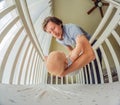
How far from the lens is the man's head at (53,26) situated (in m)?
0.66

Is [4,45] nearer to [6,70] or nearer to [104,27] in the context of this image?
[6,70]

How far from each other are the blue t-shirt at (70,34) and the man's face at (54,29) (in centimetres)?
1

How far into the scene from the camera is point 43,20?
0.67 m

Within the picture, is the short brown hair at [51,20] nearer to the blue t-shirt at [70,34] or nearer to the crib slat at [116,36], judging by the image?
the blue t-shirt at [70,34]

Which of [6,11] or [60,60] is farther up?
[6,11]

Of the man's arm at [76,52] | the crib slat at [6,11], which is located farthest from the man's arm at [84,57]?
the crib slat at [6,11]

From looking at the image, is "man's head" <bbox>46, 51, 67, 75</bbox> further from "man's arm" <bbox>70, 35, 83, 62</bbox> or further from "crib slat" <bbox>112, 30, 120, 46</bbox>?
"crib slat" <bbox>112, 30, 120, 46</bbox>

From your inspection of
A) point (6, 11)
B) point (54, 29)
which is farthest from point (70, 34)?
point (6, 11)

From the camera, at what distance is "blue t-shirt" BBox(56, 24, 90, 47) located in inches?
26.9

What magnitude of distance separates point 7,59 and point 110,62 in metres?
0.29

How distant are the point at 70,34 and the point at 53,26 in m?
0.06

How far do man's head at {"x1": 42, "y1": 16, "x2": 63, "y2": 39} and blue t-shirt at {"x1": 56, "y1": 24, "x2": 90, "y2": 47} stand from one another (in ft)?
0.05

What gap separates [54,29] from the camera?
665 millimetres

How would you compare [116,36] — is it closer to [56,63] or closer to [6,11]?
[56,63]
